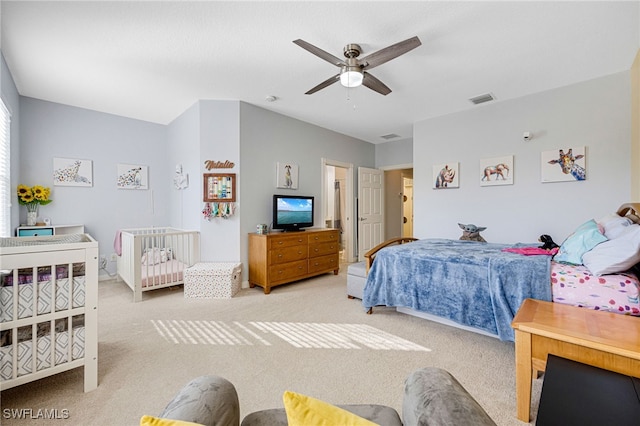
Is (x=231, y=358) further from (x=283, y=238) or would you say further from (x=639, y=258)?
(x=639, y=258)

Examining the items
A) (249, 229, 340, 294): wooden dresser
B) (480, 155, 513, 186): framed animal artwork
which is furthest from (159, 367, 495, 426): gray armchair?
(480, 155, 513, 186): framed animal artwork

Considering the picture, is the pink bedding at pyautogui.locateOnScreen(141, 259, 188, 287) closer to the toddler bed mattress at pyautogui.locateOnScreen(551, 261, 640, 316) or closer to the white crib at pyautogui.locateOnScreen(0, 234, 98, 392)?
the white crib at pyautogui.locateOnScreen(0, 234, 98, 392)

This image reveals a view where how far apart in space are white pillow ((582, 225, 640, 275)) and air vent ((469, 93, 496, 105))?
249 cm

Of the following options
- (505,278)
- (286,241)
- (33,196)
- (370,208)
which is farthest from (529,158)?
(33,196)

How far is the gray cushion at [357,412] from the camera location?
85 centimetres

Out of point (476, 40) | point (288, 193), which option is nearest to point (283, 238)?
point (288, 193)

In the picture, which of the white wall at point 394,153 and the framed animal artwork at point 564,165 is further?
the white wall at point 394,153

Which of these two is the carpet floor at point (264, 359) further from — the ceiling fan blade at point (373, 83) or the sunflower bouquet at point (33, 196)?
the ceiling fan blade at point (373, 83)

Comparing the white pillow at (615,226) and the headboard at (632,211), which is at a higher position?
the headboard at (632,211)

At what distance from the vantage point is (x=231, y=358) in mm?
2051

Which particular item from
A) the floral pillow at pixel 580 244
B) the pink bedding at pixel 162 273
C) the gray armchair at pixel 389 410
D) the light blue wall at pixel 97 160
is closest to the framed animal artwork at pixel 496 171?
the floral pillow at pixel 580 244

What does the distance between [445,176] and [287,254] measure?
276 centimetres

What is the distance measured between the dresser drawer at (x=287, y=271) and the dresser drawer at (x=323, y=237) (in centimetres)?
38

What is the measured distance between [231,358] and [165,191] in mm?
3784
